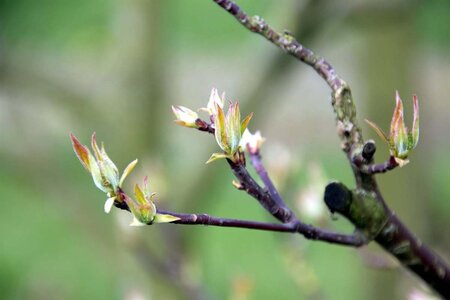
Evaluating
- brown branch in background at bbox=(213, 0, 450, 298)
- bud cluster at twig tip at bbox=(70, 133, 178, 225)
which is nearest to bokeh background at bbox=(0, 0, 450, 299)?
brown branch in background at bbox=(213, 0, 450, 298)

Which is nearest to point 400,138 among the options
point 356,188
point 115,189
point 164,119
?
point 356,188

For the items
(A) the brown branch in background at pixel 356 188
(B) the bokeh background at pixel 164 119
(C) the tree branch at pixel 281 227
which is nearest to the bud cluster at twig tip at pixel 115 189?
(C) the tree branch at pixel 281 227

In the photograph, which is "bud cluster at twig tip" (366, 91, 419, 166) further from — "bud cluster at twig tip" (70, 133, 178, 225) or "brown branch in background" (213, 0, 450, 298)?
"bud cluster at twig tip" (70, 133, 178, 225)

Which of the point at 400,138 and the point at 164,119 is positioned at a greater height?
the point at 400,138

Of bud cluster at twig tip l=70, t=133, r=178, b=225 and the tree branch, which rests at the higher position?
the tree branch

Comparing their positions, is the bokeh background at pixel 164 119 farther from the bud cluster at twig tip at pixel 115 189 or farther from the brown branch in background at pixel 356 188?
the bud cluster at twig tip at pixel 115 189

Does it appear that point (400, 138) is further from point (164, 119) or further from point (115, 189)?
point (164, 119)

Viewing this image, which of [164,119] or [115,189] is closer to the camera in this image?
[115,189]

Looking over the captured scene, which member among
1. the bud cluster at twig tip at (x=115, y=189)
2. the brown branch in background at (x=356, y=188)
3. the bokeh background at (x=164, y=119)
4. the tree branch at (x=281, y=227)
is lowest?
the bokeh background at (x=164, y=119)
